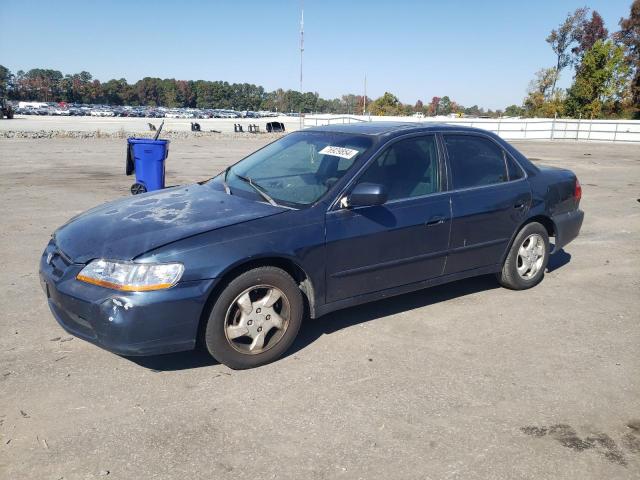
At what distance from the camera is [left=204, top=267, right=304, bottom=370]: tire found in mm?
3523

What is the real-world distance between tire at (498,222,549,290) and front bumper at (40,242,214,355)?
3.12m

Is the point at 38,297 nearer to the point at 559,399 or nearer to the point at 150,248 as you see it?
the point at 150,248

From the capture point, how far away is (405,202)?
434cm

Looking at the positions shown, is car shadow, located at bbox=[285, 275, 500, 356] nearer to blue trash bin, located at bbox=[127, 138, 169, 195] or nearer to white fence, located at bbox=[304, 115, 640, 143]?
blue trash bin, located at bbox=[127, 138, 169, 195]

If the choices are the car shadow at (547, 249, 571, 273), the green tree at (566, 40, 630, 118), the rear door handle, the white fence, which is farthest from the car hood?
the green tree at (566, 40, 630, 118)

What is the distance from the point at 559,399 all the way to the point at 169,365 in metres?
2.54

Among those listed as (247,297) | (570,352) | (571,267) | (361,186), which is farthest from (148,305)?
(571,267)

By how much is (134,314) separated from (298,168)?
1.92 m

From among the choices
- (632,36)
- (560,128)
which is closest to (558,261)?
(560,128)

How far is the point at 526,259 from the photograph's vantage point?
17.7 ft

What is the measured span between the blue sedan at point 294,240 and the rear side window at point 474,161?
1 centimetres

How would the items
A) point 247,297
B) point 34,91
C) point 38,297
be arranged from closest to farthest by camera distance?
point 247,297, point 38,297, point 34,91

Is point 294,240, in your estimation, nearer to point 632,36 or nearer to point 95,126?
point 95,126

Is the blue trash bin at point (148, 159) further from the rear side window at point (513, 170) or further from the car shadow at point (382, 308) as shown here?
A: the rear side window at point (513, 170)
